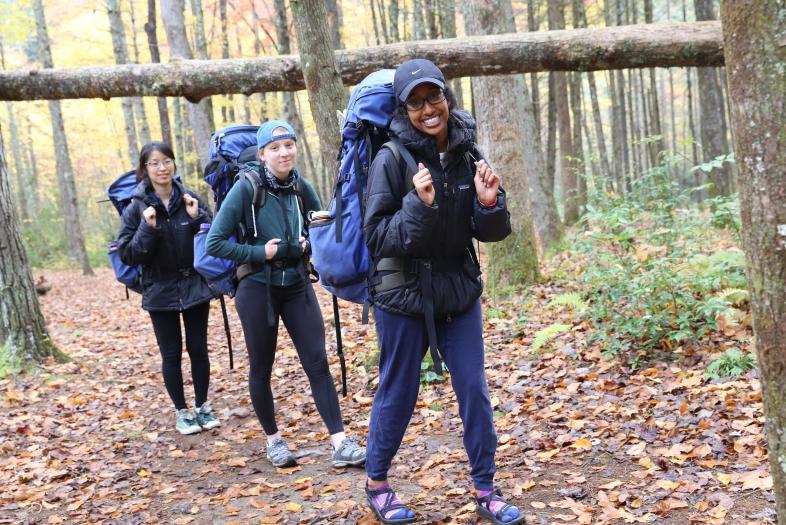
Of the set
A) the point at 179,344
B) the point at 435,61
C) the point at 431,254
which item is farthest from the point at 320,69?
the point at 431,254

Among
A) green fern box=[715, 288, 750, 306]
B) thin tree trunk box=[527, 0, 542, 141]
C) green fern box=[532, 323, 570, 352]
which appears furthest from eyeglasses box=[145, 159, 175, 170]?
thin tree trunk box=[527, 0, 542, 141]

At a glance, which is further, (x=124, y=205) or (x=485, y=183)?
(x=124, y=205)

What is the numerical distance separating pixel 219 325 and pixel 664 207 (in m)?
7.62

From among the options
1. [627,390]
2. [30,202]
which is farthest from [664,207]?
[30,202]

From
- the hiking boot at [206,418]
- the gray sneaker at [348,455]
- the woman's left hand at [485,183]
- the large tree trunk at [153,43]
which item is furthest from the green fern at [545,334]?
the large tree trunk at [153,43]

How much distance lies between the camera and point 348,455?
4473mm

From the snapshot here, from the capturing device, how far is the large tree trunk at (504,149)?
26.6 ft

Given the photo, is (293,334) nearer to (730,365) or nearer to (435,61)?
(730,365)

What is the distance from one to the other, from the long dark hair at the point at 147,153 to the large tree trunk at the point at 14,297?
3.05m

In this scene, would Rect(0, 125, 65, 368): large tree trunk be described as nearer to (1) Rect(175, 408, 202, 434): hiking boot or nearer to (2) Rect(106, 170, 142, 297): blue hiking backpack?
(2) Rect(106, 170, 142, 297): blue hiking backpack

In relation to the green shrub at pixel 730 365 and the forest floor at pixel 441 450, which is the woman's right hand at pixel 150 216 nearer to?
the forest floor at pixel 441 450

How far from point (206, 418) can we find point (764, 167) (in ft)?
16.7

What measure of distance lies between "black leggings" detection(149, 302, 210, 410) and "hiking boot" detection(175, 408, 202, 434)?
0.15 m

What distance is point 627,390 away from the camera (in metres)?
4.94
